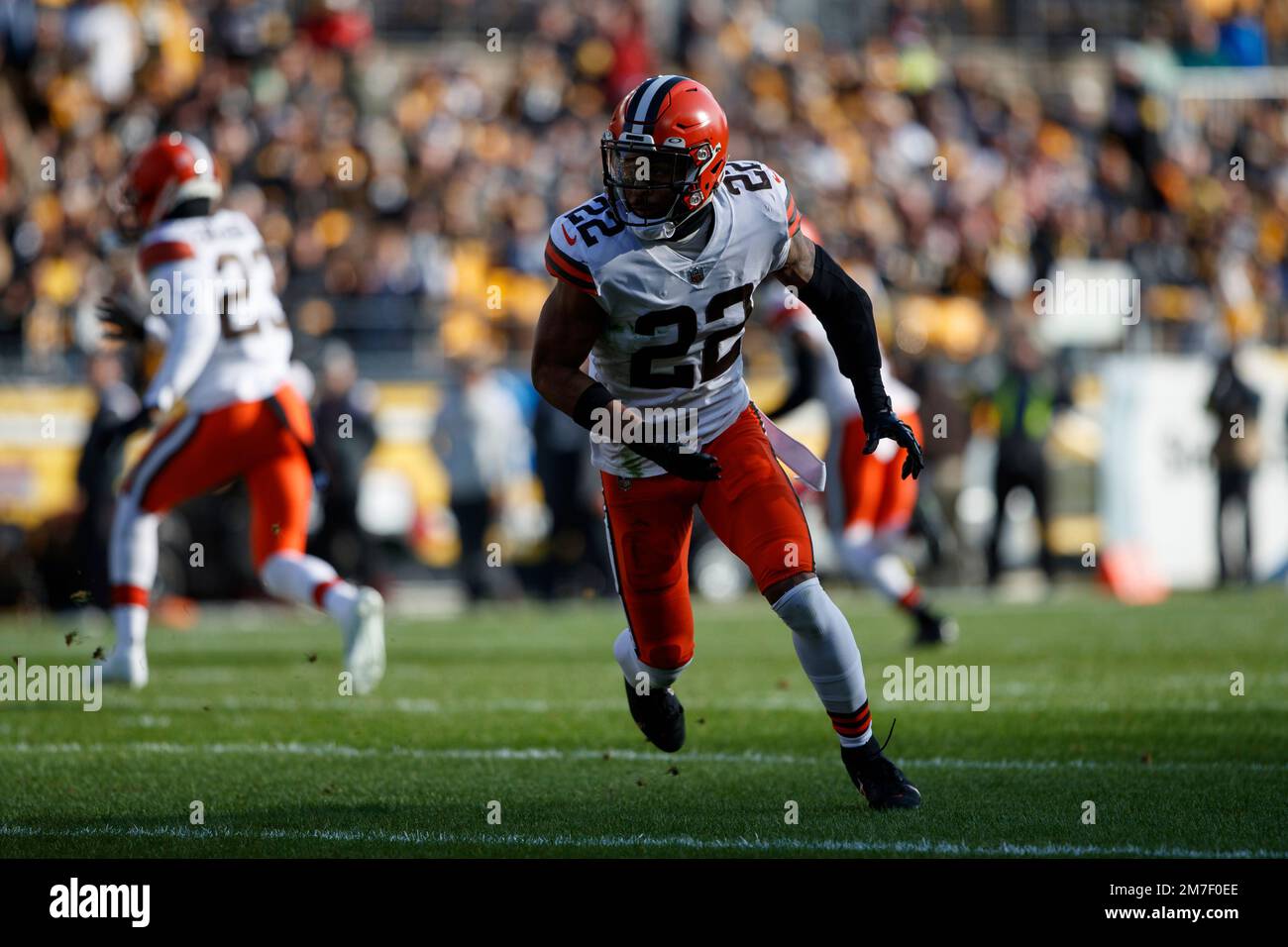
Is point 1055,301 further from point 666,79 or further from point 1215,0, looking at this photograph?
point 666,79

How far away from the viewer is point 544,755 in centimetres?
662

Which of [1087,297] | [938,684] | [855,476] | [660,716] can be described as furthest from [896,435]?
[1087,297]

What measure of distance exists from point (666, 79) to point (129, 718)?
3.72 m

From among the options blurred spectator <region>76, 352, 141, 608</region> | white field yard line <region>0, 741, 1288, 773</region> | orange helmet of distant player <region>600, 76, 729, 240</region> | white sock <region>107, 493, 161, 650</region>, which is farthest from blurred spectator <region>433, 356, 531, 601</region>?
orange helmet of distant player <region>600, 76, 729, 240</region>

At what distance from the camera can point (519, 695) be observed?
27.6ft

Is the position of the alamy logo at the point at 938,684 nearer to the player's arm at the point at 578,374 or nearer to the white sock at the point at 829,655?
the white sock at the point at 829,655

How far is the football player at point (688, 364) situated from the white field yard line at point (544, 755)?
2.85ft

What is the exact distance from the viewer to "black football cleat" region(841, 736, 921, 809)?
17.8ft

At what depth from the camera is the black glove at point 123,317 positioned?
321 inches

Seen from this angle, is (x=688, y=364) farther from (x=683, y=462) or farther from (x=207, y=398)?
(x=207, y=398)

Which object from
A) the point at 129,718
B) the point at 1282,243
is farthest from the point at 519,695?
the point at 1282,243

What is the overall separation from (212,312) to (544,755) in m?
2.73
